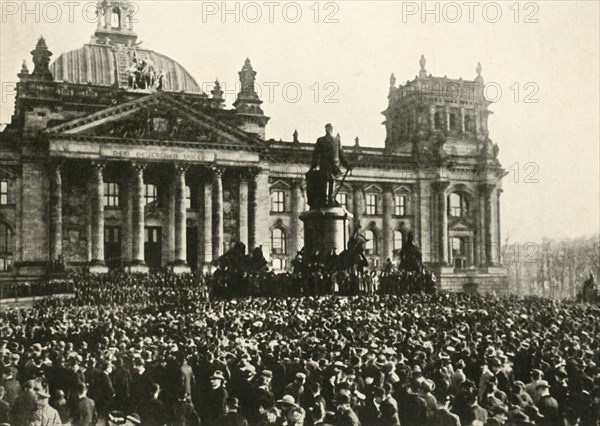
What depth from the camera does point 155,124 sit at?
5422cm

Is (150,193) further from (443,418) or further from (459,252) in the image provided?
(443,418)

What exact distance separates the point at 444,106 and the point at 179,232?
27.5 meters

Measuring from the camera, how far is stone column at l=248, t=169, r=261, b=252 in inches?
2251

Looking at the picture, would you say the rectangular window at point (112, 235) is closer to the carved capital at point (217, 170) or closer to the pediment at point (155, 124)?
the pediment at point (155, 124)

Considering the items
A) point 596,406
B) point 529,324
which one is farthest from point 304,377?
point 529,324

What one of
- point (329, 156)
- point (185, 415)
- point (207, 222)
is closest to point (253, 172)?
point (207, 222)

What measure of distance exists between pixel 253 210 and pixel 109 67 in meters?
19.7

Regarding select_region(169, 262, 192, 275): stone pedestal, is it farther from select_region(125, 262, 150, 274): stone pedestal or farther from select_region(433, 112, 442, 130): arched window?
select_region(433, 112, 442, 130): arched window

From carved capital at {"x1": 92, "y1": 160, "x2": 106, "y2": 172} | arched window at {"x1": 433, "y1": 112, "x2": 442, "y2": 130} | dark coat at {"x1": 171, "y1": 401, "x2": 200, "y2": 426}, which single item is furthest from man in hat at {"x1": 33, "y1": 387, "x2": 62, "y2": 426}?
arched window at {"x1": 433, "y1": 112, "x2": 442, "y2": 130}

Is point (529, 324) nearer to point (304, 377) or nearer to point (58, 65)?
point (304, 377)

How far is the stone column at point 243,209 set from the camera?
57.5 m

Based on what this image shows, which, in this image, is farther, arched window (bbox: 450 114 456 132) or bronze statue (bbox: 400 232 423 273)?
arched window (bbox: 450 114 456 132)

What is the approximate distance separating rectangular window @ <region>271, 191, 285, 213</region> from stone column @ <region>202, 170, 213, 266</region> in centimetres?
701

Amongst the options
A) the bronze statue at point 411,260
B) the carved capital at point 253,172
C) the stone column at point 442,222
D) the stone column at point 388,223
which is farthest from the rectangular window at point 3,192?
the stone column at point 442,222
